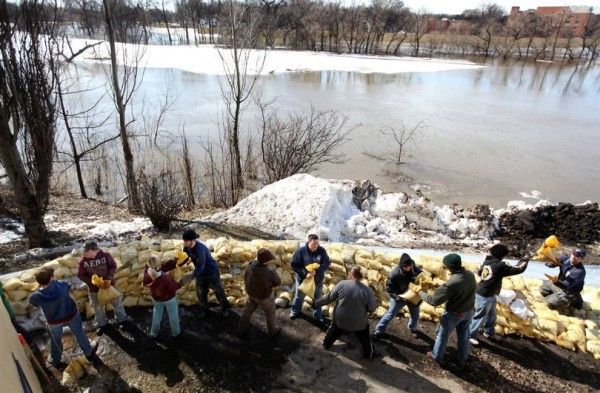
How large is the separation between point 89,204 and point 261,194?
533cm

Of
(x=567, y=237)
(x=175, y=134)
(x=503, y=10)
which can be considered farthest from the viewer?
(x=503, y=10)

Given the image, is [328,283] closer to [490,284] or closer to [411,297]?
[411,297]

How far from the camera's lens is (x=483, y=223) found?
967 centimetres

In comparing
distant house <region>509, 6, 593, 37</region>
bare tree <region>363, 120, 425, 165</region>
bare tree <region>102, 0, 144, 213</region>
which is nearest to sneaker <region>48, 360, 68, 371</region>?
bare tree <region>102, 0, 144, 213</region>

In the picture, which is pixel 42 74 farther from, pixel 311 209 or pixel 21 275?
pixel 311 209

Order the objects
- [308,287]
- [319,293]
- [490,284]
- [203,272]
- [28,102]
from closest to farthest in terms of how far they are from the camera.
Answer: [490,284]
[308,287]
[203,272]
[319,293]
[28,102]

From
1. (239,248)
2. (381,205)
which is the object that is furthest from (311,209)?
(239,248)

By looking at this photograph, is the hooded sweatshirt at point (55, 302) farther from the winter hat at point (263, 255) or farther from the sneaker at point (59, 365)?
Result: the winter hat at point (263, 255)

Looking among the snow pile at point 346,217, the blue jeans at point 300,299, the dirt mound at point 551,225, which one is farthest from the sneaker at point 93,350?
the dirt mound at point 551,225

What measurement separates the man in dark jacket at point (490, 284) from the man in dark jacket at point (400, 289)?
668mm

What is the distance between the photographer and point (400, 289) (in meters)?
4.57

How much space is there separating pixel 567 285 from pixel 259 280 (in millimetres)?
3718

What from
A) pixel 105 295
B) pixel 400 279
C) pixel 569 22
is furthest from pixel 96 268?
pixel 569 22

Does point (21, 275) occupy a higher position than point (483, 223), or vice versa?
point (21, 275)
